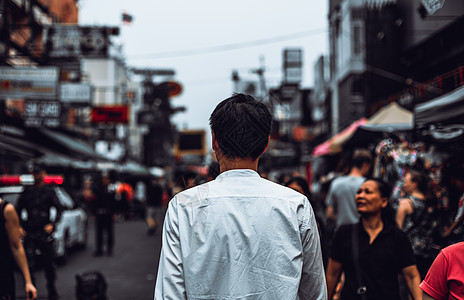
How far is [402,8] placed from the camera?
16422 millimetres

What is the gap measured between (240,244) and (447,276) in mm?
974

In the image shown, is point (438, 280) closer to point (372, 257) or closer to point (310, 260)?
point (310, 260)

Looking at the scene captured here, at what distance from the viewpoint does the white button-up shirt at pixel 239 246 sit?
6.06 feet

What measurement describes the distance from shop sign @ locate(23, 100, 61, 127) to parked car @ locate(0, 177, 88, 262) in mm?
4593

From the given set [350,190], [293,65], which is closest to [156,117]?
[293,65]

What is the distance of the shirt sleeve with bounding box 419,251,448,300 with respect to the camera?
217 cm

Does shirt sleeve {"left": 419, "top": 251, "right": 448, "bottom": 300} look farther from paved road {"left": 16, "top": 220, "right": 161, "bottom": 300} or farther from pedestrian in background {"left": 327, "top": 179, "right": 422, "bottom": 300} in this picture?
paved road {"left": 16, "top": 220, "right": 161, "bottom": 300}

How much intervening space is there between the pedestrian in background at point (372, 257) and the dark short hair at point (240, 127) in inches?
75.0

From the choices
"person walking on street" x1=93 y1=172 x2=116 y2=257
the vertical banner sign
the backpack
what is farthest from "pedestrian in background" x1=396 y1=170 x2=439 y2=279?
the vertical banner sign

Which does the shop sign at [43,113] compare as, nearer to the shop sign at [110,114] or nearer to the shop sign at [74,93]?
the shop sign at [74,93]

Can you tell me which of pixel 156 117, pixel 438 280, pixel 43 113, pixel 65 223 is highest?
pixel 156 117

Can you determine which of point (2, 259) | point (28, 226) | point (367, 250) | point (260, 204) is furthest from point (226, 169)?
A: point (28, 226)

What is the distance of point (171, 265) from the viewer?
Answer: 1857mm

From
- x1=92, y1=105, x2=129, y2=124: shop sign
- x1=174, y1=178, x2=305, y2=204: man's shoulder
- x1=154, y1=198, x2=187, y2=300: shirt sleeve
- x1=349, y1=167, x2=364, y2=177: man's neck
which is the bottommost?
x1=154, y1=198, x2=187, y2=300: shirt sleeve
